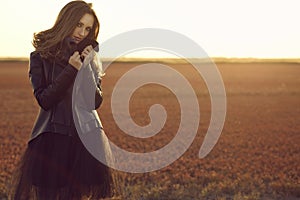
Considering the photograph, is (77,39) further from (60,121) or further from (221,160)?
(221,160)

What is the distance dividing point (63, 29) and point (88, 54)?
23cm

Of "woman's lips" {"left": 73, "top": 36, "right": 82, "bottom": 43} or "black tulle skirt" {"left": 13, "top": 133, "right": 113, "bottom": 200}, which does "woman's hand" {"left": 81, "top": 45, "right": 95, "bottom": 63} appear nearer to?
"woman's lips" {"left": 73, "top": 36, "right": 82, "bottom": 43}

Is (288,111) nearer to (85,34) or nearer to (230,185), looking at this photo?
(230,185)

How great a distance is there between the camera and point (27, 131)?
15289 mm

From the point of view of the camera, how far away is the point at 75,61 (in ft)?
10.9

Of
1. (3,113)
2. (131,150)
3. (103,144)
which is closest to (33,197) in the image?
(103,144)

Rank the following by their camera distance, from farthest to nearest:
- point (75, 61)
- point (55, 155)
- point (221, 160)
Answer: point (221, 160)
point (55, 155)
point (75, 61)

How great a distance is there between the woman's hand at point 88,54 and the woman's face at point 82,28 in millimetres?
102

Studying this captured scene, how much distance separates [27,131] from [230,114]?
977 cm

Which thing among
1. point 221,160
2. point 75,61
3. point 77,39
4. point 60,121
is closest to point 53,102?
point 60,121

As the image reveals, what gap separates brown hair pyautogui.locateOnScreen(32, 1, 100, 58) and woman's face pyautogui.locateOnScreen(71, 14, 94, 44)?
0.03 meters

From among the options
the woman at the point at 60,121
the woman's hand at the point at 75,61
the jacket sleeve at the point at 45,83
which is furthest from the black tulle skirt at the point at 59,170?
the woman's hand at the point at 75,61

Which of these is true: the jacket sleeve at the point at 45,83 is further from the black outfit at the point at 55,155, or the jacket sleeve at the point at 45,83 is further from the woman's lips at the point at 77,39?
the woman's lips at the point at 77,39

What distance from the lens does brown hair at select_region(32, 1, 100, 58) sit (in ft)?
11.3
